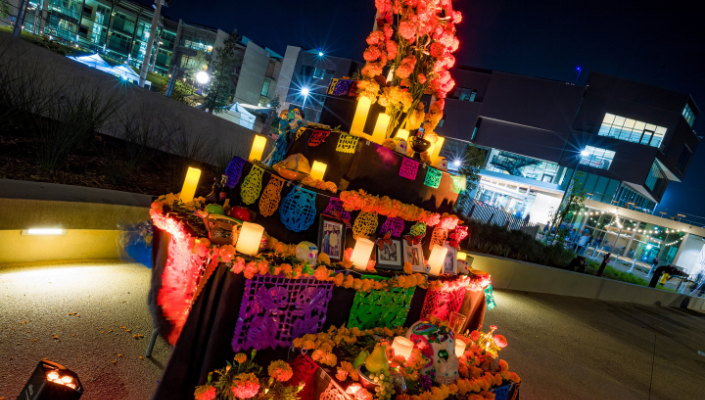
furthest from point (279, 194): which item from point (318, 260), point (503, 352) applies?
point (503, 352)

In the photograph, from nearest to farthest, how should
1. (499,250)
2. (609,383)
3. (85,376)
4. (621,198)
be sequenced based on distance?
1. (85,376)
2. (609,383)
3. (499,250)
4. (621,198)

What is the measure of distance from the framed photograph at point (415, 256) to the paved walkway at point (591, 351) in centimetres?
171

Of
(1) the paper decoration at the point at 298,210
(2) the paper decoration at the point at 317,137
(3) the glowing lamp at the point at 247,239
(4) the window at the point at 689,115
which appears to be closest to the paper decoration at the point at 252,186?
(1) the paper decoration at the point at 298,210

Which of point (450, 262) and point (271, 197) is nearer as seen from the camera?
point (271, 197)

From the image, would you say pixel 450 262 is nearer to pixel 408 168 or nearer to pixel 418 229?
pixel 418 229

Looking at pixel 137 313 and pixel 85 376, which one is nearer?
pixel 85 376

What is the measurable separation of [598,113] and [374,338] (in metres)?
24.1

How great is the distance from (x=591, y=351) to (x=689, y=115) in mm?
26971

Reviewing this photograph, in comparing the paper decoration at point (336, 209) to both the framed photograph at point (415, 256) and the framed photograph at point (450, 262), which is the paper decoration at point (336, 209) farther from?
the framed photograph at point (450, 262)

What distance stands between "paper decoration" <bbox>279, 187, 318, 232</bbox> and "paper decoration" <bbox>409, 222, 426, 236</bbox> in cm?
104

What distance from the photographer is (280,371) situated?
211 cm

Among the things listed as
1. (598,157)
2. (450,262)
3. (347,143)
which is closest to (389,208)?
(347,143)

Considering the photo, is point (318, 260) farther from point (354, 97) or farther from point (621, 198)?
point (621, 198)

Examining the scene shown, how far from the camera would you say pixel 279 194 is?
264 centimetres
